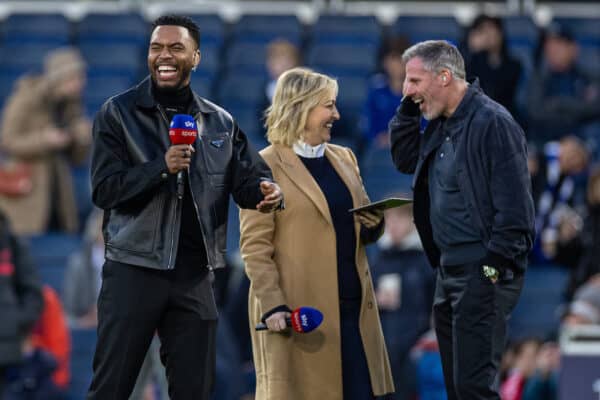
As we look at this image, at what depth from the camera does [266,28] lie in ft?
42.9

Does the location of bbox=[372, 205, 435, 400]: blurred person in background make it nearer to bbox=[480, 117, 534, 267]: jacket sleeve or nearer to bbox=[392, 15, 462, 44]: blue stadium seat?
bbox=[392, 15, 462, 44]: blue stadium seat

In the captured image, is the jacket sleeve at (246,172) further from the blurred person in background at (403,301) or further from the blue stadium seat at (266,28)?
the blue stadium seat at (266,28)

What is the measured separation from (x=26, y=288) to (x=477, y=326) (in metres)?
4.33

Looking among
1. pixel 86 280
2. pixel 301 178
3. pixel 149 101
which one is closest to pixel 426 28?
pixel 86 280

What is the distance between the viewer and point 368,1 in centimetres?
1360

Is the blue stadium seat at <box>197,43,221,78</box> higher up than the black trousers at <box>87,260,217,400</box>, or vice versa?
the blue stadium seat at <box>197,43,221,78</box>

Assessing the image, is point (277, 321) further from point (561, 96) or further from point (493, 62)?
point (561, 96)

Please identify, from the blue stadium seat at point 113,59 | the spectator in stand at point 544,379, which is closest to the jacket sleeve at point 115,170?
the spectator in stand at point 544,379

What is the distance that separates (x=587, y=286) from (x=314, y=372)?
354 cm

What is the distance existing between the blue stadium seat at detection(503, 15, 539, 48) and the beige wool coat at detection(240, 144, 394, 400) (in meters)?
6.16

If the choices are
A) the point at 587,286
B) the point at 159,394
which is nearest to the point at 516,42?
the point at 587,286

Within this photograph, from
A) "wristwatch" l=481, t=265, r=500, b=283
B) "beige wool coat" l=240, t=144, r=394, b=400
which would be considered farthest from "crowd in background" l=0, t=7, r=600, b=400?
"wristwatch" l=481, t=265, r=500, b=283

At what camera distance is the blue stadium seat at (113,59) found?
1272cm

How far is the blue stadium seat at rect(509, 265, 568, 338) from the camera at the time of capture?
34.0 feet
